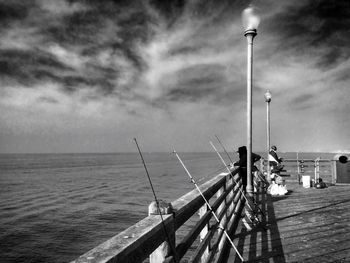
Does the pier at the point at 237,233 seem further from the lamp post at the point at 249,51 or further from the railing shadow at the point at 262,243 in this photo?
the lamp post at the point at 249,51

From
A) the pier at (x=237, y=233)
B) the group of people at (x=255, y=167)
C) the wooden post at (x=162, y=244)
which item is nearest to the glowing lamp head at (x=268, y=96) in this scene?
the group of people at (x=255, y=167)

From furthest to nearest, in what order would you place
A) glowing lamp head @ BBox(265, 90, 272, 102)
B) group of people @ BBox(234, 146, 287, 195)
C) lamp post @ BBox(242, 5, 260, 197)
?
1. glowing lamp head @ BBox(265, 90, 272, 102)
2. group of people @ BBox(234, 146, 287, 195)
3. lamp post @ BBox(242, 5, 260, 197)

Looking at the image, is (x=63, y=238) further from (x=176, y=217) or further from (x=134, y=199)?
(x=176, y=217)

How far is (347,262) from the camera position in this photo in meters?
4.30

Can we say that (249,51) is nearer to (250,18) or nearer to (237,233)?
(250,18)

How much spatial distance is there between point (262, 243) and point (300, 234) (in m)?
1.06

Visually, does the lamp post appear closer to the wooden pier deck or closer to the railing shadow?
the railing shadow

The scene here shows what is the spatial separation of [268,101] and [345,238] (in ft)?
32.6

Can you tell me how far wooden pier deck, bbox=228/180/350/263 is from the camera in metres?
4.68

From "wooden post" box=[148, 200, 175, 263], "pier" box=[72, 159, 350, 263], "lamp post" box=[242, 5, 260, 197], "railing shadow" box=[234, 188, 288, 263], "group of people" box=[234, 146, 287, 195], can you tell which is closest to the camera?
"pier" box=[72, 159, 350, 263]

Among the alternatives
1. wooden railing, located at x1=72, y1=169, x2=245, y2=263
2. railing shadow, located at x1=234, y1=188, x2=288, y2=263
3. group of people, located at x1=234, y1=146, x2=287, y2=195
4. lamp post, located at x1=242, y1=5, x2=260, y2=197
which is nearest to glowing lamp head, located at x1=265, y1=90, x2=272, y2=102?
group of people, located at x1=234, y1=146, x2=287, y2=195

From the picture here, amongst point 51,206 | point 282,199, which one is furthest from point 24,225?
point 282,199

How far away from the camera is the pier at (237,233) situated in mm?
1702

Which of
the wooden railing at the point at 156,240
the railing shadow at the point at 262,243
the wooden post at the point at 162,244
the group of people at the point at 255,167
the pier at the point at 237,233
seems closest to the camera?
the wooden railing at the point at 156,240
